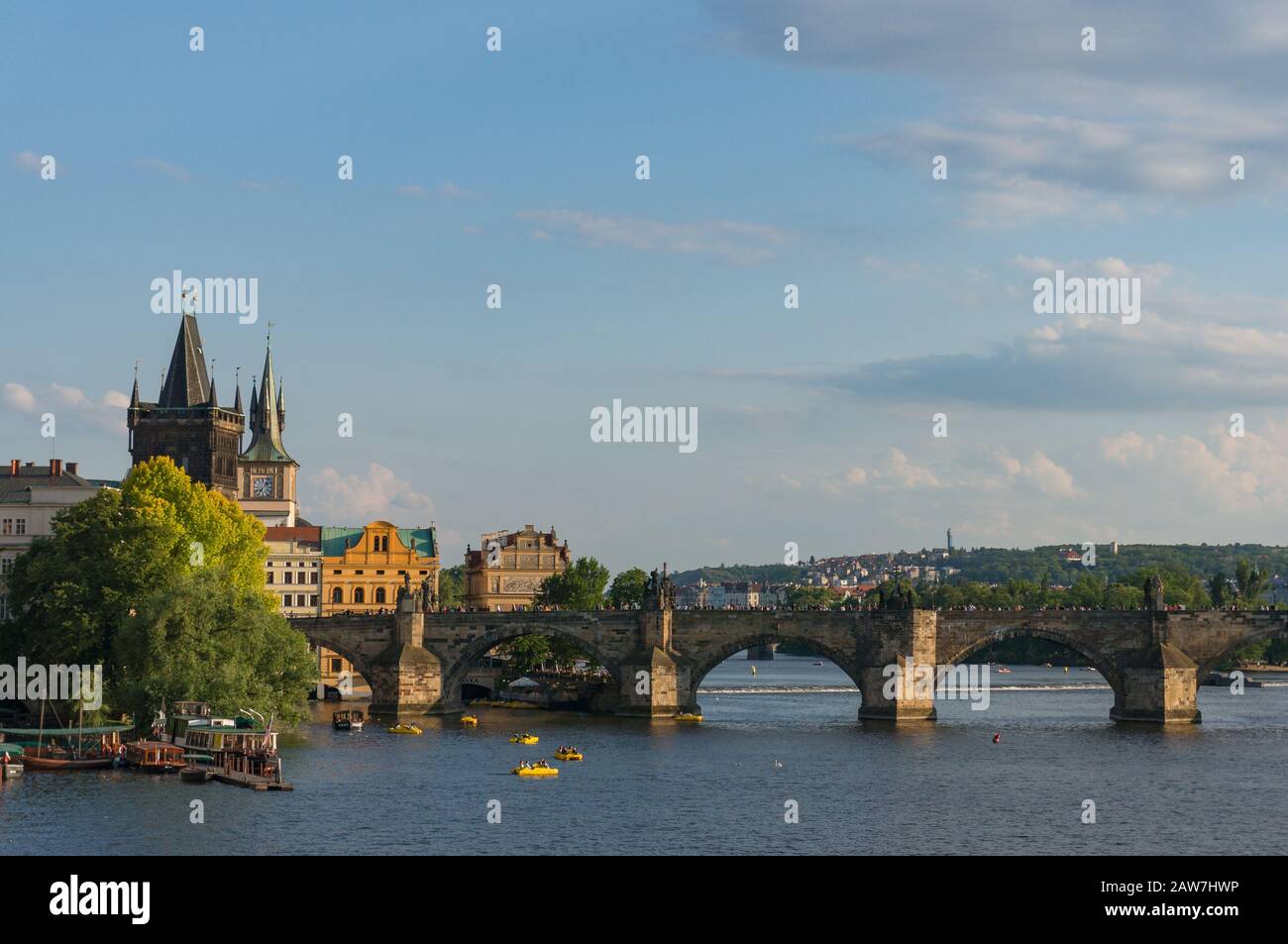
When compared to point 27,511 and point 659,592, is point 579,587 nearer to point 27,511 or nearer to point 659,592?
point 659,592

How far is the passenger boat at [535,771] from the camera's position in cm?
8712

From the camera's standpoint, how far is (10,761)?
84000 mm

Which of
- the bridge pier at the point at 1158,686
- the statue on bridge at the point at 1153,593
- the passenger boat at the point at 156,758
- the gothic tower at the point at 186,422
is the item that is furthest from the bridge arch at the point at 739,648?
the gothic tower at the point at 186,422

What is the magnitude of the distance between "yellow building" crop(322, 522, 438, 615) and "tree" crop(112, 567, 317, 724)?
62895 mm

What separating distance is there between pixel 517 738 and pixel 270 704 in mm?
16209

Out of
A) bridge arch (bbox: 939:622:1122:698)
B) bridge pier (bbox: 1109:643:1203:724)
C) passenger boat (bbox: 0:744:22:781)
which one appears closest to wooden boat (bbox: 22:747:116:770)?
passenger boat (bbox: 0:744:22:781)

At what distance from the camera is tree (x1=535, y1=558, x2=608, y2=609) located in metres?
158

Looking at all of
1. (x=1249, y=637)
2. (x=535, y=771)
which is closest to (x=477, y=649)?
(x=535, y=771)

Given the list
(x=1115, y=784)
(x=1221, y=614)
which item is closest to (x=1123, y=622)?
(x=1221, y=614)

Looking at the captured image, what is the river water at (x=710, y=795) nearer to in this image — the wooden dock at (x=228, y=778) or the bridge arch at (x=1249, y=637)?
the wooden dock at (x=228, y=778)

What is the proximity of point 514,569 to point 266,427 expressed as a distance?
29.7 meters

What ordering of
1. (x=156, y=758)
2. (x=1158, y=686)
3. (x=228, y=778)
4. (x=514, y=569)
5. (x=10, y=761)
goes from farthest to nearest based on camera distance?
(x=514, y=569)
(x=1158, y=686)
(x=156, y=758)
(x=10, y=761)
(x=228, y=778)

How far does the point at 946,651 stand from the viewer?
404 ft

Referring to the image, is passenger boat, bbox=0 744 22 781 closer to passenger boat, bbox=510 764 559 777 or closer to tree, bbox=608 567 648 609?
passenger boat, bbox=510 764 559 777
